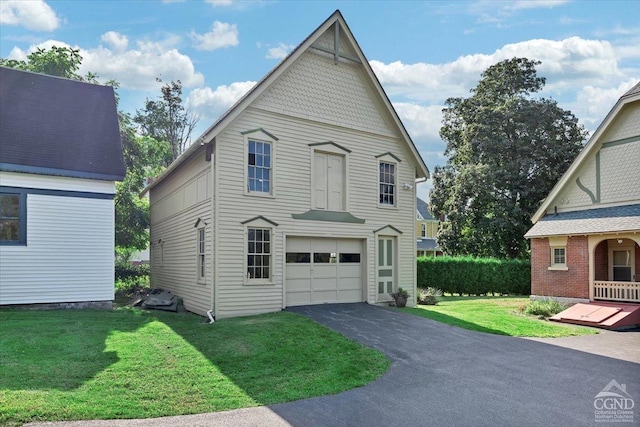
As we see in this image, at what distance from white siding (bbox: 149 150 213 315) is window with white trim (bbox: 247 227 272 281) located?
1.16 metres

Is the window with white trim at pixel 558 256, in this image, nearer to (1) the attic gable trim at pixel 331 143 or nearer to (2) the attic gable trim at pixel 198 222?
(1) the attic gable trim at pixel 331 143

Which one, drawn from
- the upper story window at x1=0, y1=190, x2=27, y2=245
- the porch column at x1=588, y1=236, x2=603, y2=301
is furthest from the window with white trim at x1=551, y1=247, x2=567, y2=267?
the upper story window at x1=0, y1=190, x2=27, y2=245

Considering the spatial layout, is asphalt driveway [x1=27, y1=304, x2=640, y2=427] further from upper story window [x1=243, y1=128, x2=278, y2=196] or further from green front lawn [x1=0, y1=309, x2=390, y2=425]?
upper story window [x1=243, y1=128, x2=278, y2=196]

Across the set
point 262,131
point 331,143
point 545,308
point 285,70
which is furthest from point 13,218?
point 545,308

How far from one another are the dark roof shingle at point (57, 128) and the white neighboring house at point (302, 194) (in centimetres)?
261

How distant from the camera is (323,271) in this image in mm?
15602

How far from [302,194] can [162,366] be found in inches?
310

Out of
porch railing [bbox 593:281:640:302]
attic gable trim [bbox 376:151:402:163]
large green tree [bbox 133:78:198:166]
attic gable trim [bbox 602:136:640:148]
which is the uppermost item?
large green tree [bbox 133:78:198:166]

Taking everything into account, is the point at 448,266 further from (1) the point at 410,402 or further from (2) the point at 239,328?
(1) the point at 410,402

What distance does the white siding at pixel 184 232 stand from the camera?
14289mm

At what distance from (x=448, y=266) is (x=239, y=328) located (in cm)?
1860

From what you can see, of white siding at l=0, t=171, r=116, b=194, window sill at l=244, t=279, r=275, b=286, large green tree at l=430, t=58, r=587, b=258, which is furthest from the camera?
large green tree at l=430, t=58, r=587, b=258

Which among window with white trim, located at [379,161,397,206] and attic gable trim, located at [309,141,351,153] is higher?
attic gable trim, located at [309,141,351,153]

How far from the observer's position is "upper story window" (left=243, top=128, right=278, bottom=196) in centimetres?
1416
